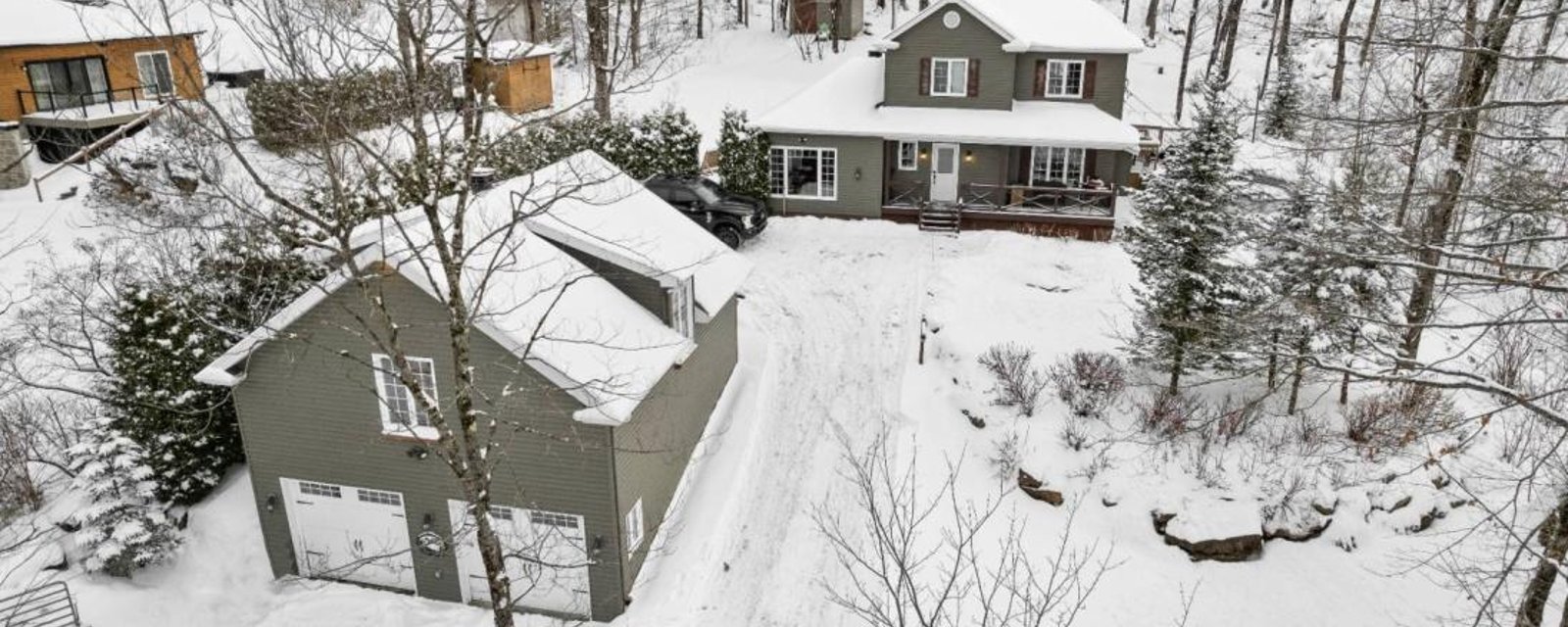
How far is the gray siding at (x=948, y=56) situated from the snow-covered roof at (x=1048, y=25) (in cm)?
31

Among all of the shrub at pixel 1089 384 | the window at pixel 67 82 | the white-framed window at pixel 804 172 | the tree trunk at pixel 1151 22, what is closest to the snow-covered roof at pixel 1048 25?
the white-framed window at pixel 804 172

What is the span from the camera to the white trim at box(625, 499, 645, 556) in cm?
1541

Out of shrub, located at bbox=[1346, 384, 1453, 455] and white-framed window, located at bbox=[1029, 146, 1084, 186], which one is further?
white-framed window, located at bbox=[1029, 146, 1084, 186]

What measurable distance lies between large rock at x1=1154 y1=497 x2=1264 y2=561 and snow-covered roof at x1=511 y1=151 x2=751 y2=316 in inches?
372

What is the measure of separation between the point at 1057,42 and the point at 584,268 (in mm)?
20303

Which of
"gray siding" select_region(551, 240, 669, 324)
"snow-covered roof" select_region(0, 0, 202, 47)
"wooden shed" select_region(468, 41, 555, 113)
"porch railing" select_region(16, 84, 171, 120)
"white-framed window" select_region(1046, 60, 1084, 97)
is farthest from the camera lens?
"wooden shed" select_region(468, 41, 555, 113)

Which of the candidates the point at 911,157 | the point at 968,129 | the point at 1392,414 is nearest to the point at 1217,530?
the point at 1392,414

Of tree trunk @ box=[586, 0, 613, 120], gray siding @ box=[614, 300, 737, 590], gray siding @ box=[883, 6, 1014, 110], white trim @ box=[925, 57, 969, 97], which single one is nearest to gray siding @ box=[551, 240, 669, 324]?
gray siding @ box=[614, 300, 737, 590]

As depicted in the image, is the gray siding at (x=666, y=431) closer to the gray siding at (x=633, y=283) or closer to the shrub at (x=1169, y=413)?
the gray siding at (x=633, y=283)

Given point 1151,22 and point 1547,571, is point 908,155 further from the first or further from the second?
point 1151,22

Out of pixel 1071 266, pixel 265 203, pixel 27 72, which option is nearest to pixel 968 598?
pixel 1071 266

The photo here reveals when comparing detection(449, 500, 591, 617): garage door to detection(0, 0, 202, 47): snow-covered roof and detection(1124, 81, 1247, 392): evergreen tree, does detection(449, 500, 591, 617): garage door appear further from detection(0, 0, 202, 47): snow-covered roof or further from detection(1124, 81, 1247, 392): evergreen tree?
detection(0, 0, 202, 47): snow-covered roof

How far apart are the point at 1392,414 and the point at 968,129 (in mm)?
14678

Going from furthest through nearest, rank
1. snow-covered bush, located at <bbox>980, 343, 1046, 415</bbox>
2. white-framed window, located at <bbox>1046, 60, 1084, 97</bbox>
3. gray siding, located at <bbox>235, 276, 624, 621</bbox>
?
white-framed window, located at <bbox>1046, 60, 1084, 97</bbox> < snow-covered bush, located at <bbox>980, 343, 1046, 415</bbox> < gray siding, located at <bbox>235, 276, 624, 621</bbox>
